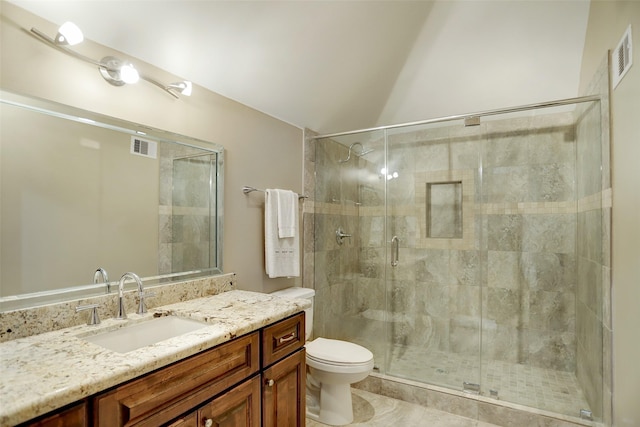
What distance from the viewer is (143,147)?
1665 mm

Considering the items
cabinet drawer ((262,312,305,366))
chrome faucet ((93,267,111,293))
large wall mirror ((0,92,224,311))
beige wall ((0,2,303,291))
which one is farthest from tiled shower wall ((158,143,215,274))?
cabinet drawer ((262,312,305,366))

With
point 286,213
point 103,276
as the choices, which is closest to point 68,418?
point 103,276

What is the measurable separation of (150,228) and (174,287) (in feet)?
1.08

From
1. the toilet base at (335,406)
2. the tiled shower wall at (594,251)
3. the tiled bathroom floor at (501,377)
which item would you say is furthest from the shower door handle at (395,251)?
the tiled shower wall at (594,251)

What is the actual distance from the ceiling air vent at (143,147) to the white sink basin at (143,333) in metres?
0.80

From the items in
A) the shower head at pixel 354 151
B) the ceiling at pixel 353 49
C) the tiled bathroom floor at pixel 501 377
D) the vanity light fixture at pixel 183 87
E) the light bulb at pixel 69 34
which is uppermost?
the ceiling at pixel 353 49

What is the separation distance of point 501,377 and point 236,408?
2234 mm

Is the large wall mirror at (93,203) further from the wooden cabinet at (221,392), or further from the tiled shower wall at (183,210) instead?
the wooden cabinet at (221,392)

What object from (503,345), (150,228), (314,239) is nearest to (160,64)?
(150,228)

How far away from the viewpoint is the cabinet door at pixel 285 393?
146cm

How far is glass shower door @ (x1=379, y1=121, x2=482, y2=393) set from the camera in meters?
2.98

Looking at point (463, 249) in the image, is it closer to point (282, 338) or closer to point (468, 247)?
point (468, 247)

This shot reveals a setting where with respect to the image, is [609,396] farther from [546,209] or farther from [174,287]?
[174,287]

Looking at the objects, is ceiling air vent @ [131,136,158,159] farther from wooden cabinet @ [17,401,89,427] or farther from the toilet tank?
the toilet tank
